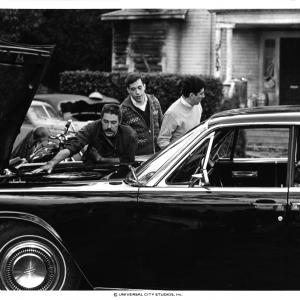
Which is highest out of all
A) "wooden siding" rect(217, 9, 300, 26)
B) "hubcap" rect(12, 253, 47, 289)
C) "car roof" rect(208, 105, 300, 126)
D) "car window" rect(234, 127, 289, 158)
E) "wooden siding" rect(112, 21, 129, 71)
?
"wooden siding" rect(217, 9, 300, 26)

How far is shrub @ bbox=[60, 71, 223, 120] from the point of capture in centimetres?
1983

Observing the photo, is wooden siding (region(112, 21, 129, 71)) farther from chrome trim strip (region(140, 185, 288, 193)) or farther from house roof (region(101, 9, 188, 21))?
chrome trim strip (region(140, 185, 288, 193))

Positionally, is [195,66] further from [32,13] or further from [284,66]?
[32,13]

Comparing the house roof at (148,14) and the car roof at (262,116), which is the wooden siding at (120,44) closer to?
the house roof at (148,14)

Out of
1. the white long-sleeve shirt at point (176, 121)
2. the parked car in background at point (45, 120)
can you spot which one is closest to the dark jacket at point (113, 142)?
the white long-sleeve shirt at point (176, 121)

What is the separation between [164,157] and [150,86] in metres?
15.4

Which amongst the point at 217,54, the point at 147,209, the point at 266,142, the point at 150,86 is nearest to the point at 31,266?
the point at 147,209

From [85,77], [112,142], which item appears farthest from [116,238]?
[85,77]

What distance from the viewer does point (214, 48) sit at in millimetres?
23578

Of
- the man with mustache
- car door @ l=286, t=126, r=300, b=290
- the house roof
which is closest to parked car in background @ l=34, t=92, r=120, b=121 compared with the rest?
the man with mustache

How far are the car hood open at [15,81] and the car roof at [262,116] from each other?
150 cm

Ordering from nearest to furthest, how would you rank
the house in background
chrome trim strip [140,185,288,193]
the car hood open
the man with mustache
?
chrome trim strip [140,185,288,193], the car hood open, the man with mustache, the house in background

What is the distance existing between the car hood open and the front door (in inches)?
695

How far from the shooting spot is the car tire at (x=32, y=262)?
212 inches
